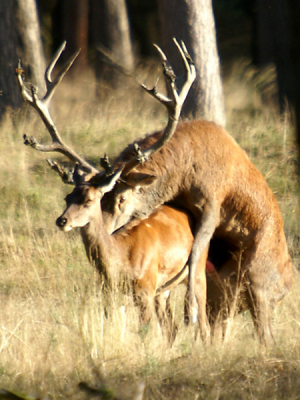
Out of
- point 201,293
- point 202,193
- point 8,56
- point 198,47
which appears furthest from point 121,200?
point 8,56

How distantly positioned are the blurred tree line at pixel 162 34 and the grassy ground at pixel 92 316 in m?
1.17

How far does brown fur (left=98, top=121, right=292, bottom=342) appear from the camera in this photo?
20.5ft

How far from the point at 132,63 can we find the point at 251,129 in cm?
611

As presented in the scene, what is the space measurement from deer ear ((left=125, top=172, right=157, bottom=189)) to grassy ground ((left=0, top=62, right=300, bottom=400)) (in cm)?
98

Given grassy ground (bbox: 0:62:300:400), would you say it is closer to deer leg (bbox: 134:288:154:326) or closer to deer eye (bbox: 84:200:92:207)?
deer leg (bbox: 134:288:154:326)

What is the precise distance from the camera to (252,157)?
1127 centimetres

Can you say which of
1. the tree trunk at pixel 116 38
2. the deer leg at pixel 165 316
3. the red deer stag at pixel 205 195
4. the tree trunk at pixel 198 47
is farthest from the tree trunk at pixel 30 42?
the deer leg at pixel 165 316

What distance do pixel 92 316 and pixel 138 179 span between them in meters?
1.46

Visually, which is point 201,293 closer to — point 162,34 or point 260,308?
point 260,308

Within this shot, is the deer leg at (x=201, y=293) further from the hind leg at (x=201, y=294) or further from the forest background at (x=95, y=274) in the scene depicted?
the forest background at (x=95, y=274)

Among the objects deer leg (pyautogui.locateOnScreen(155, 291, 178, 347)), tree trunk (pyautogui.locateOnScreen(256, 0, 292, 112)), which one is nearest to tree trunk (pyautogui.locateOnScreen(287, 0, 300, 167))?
deer leg (pyautogui.locateOnScreen(155, 291, 178, 347))

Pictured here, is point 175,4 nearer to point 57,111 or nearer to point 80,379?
point 57,111

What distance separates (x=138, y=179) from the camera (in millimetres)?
6070

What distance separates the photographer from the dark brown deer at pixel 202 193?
6121mm
